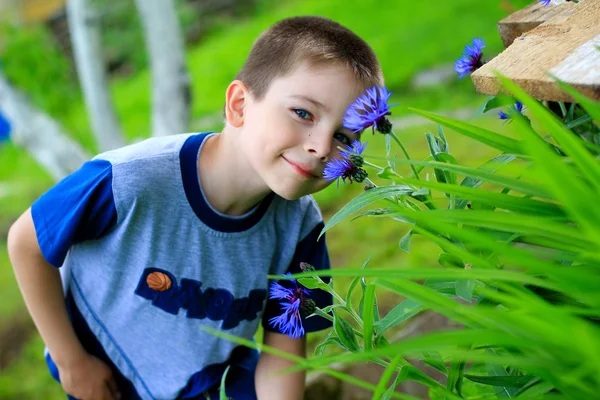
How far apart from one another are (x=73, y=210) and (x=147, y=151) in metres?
0.20

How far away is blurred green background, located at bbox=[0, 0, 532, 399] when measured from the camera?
3195 mm

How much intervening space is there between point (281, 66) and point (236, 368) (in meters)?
0.79

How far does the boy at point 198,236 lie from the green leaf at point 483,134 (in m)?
0.44

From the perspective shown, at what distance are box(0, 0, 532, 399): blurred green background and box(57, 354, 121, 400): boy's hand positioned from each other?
2.91ft

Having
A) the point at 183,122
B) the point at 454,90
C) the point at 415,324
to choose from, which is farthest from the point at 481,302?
the point at 454,90

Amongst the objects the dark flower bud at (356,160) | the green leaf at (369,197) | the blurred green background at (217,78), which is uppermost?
the dark flower bud at (356,160)

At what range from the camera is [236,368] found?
1.78 m

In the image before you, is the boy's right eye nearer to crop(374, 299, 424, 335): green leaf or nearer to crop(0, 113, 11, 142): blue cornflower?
crop(374, 299, 424, 335): green leaf

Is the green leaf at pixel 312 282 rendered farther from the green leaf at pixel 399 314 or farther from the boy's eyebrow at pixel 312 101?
the boy's eyebrow at pixel 312 101

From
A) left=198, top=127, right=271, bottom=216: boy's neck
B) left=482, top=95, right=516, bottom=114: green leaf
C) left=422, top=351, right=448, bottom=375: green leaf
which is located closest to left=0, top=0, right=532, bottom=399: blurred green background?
left=482, top=95, right=516, bottom=114: green leaf

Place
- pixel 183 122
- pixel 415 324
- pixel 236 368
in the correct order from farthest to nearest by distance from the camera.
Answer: pixel 183 122 < pixel 415 324 < pixel 236 368

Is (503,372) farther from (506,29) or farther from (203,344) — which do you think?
(203,344)

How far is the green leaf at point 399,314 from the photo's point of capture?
980 mm

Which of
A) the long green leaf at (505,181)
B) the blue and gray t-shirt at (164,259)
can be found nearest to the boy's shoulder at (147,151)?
the blue and gray t-shirt at (164,259)
